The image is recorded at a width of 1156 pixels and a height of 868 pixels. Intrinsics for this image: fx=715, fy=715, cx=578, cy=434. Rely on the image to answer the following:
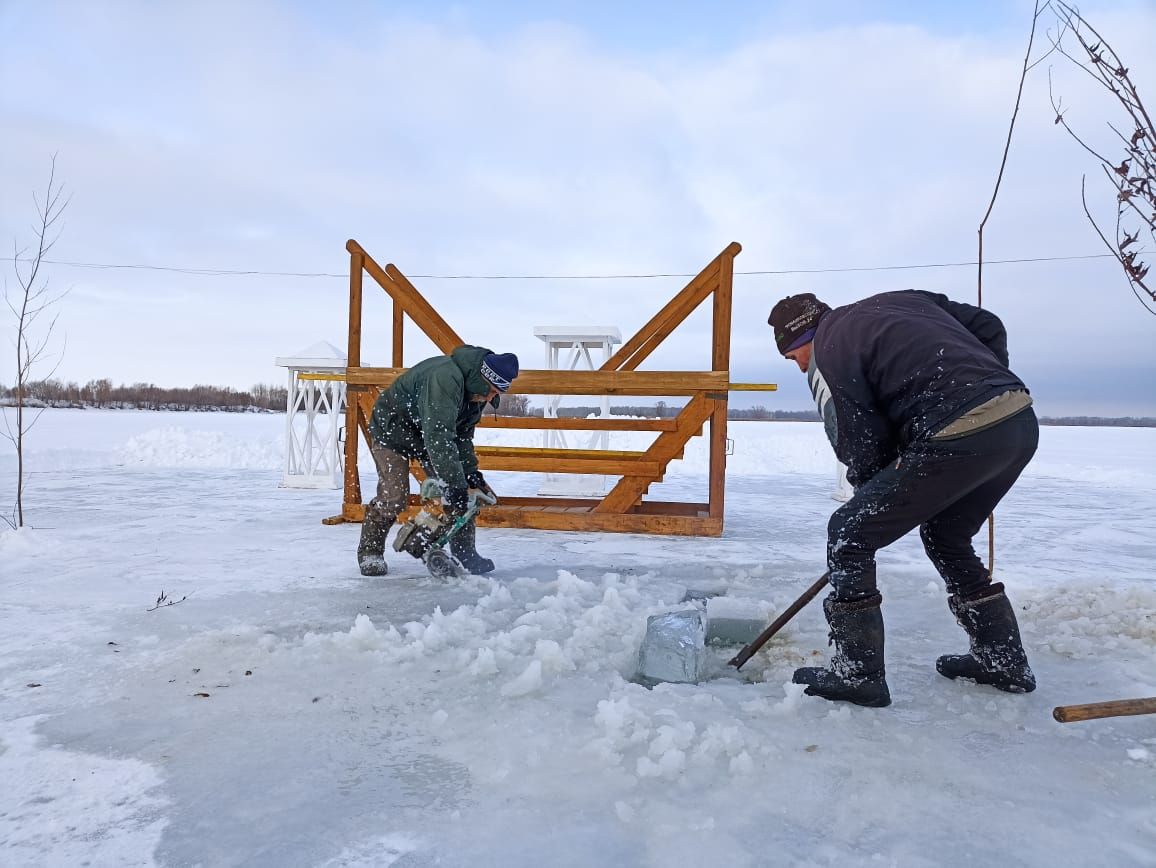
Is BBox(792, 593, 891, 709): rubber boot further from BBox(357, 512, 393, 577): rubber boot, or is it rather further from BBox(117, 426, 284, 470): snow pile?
BBox(117, 426, 284, 470): snow pile

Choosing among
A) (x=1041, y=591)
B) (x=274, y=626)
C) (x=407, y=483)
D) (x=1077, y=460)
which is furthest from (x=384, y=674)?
(x=1077, y=460)

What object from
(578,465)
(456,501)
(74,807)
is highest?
(578,465)

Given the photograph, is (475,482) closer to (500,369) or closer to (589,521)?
(500,369)

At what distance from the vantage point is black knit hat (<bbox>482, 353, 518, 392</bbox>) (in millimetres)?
4379

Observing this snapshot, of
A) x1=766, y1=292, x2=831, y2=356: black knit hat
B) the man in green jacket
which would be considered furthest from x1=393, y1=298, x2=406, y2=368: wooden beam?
x1=766, y1=292, x2=831, y2=356: black knit hat

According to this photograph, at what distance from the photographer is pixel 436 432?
432 centimetres

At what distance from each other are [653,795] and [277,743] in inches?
46.1

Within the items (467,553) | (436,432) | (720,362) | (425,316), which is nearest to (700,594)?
(467,553)

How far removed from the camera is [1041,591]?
13.5ft

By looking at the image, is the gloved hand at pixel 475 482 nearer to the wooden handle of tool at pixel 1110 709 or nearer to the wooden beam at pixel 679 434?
the wooden beam at pixel 679 434

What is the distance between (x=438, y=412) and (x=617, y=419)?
2752 mm

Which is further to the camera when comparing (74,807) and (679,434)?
(679,434)

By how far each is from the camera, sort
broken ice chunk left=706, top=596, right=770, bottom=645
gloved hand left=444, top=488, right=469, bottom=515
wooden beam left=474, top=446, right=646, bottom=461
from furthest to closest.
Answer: wooden beam left=474, top=446, right=646, bottom=461, gloved hand left=444, top=488, right=469, bottom=515, broken ice chunk left=706, top=596, right=770, bottom=645

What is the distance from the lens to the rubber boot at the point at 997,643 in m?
2.61
